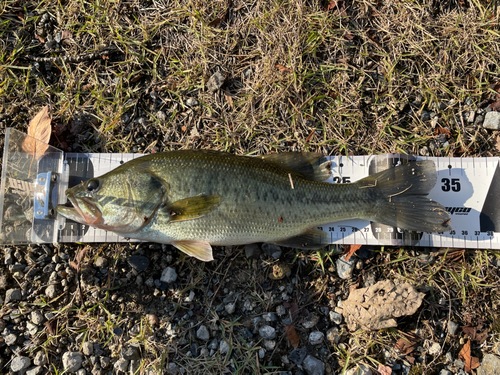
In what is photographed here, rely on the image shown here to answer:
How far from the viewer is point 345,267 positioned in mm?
3803

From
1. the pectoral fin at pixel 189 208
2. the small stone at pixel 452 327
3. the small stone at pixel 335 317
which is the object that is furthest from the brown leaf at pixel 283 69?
the small stone at pixel 452 327

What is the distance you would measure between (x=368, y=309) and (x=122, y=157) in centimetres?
346

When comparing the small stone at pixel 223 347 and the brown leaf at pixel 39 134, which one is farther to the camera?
the brown leaf at pixel 39 134

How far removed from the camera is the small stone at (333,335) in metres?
3.70

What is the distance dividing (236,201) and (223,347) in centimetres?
175

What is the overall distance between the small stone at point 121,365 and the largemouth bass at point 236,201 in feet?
4.81

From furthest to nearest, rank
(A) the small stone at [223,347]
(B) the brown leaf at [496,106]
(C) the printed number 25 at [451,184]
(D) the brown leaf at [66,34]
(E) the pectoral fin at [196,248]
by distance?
(D) the brown leaf at [66,34] < (B) the brown leaf at [496,106] < (C) the printed number 25 at [451,184] < (A) the small stone at [223,347] < (E) the pectoral fin at [196,248]

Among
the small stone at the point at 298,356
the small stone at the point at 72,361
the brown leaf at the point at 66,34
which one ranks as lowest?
the small stone at the point at 72,361

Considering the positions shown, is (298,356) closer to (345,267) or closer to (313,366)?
(313,366)

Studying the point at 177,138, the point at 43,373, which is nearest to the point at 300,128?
the point at 177,138

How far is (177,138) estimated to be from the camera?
13.4ft

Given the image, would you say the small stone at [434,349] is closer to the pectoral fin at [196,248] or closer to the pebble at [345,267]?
the pebble at [345,267]

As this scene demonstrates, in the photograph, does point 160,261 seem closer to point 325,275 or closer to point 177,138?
point 177,138

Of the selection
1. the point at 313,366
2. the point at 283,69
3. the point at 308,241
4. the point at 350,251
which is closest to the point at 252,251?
the point at 308,241
